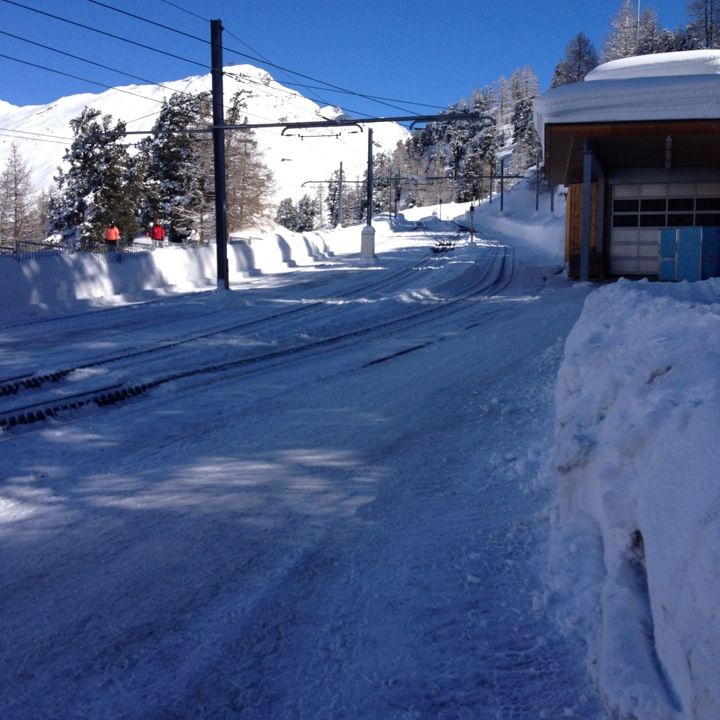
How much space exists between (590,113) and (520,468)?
620 inches

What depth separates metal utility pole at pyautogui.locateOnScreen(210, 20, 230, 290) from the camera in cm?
2073

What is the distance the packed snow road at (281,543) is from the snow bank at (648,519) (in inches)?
10.1

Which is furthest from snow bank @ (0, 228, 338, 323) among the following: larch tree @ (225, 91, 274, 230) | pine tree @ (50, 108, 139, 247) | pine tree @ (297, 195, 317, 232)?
pine tree @ (297, 195, 317, 232)

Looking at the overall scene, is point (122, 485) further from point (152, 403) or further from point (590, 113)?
point (590, 113)

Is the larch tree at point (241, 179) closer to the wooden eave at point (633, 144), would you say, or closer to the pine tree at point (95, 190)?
the pine tree at point (95, 190)

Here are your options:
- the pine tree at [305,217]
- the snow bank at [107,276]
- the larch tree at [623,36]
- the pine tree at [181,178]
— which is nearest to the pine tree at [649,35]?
the larch tree at [623,36]

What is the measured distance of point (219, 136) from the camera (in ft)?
69.5

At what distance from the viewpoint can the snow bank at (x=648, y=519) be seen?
2.75 meters

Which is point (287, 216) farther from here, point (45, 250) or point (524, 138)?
point (45, 250)

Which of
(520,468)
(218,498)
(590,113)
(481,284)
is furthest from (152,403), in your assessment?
(481,284)

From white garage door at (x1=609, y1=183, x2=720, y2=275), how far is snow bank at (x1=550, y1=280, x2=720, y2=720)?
22.3 metres

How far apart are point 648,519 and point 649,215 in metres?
25.3

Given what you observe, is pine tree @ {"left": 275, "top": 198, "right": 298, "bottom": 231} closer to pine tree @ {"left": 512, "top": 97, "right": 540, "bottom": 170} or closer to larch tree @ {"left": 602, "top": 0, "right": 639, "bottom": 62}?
pine tree @ {"left": 512, "top": 97, "right": 540, "bottom": 170}

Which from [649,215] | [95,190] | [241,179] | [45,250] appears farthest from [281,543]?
[241,179]
